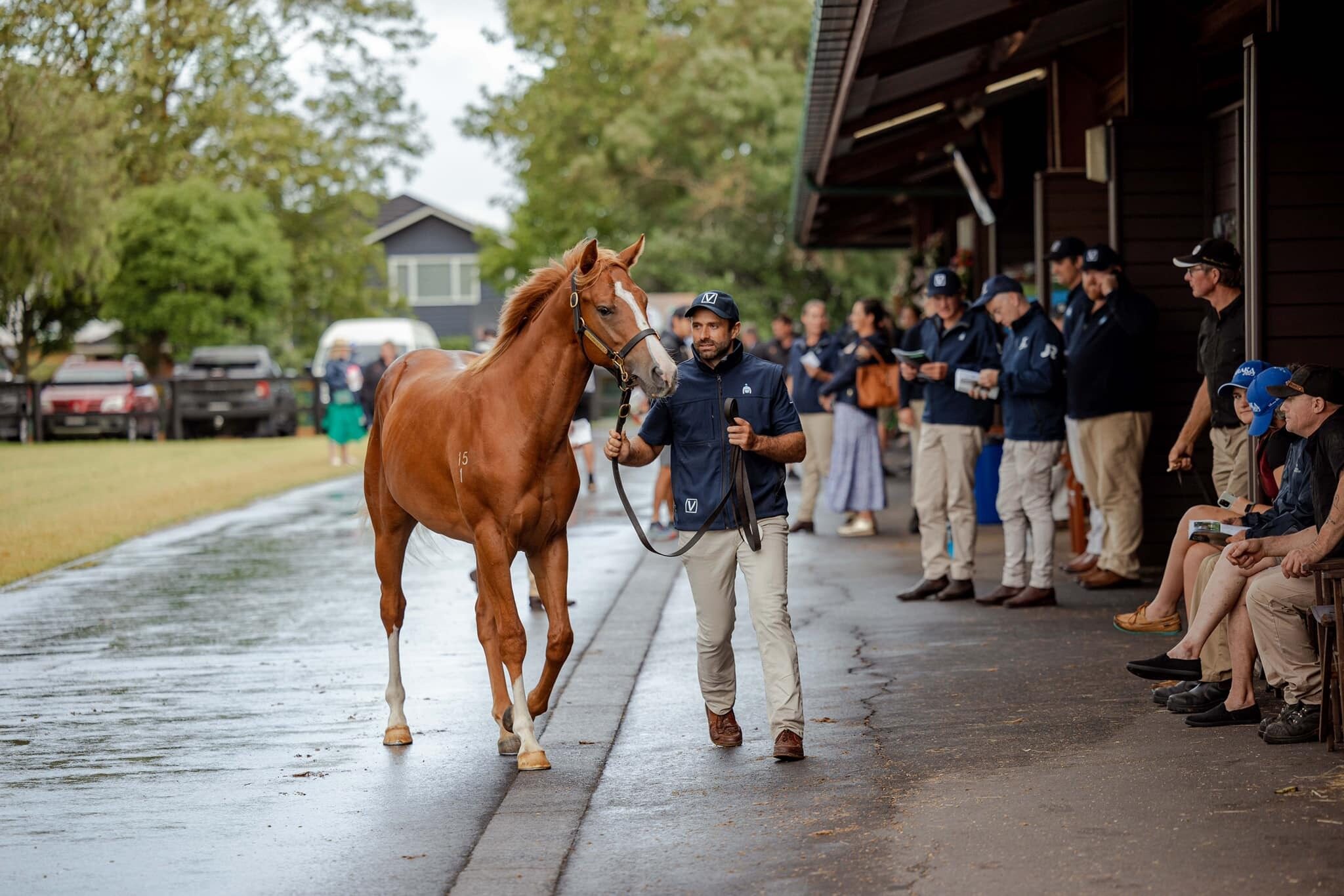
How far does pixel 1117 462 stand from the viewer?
428 inches

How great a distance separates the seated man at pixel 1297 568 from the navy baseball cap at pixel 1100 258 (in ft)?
12.7

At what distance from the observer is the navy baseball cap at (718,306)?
23.0ft

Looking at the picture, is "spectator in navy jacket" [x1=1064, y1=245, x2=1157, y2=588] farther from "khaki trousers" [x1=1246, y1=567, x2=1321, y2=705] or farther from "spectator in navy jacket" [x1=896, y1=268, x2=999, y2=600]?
"khaki trousers" [x1=1246, y1=567, x2=1321, y2=705]

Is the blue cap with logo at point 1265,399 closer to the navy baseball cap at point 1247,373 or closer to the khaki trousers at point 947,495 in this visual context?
the navy baseball cap at point 1247,373

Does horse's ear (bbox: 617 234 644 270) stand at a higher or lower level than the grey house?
lower

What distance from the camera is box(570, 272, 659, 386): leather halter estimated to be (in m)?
6.75

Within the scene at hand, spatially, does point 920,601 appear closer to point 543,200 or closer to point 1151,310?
point 1151,310

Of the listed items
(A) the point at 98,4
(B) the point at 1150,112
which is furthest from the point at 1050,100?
(A) the point at 98,4

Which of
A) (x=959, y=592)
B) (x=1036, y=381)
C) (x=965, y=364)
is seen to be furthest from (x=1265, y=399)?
(x=959, y=592)

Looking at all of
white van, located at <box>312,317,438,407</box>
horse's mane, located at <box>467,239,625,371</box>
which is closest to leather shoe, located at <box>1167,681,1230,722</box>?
horse's mane, located at <box>467,239,625,371</box>

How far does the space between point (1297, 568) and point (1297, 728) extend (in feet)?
1.95

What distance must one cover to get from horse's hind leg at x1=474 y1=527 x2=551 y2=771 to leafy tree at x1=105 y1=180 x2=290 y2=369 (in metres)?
39.1

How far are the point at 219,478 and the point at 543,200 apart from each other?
27600 mm

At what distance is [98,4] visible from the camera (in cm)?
3425
